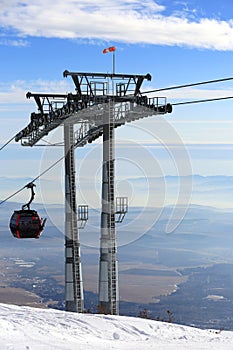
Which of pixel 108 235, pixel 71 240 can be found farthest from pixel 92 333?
pixel 71 240

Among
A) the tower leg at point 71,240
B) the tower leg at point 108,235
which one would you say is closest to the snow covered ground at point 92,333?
the tower leg at point 108,235

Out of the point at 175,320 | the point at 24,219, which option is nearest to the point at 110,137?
the point at 24,219

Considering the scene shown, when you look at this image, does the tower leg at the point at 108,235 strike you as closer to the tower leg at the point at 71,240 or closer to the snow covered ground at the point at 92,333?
the tower leg at the point at 71,240

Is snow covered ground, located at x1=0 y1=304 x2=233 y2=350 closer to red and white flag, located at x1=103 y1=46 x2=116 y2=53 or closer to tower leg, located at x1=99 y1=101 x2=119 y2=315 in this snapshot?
tower leg, located at x1=99 y1=101 x2=119 y2=315

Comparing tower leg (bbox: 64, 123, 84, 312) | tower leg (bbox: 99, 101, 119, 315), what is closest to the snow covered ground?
tower leg (bbox: 99, 101, 119, 315)

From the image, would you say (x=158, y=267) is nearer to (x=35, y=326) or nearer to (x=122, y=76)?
(x=122, y=76)

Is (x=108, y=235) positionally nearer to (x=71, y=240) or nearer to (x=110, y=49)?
(x=71, y=240)
